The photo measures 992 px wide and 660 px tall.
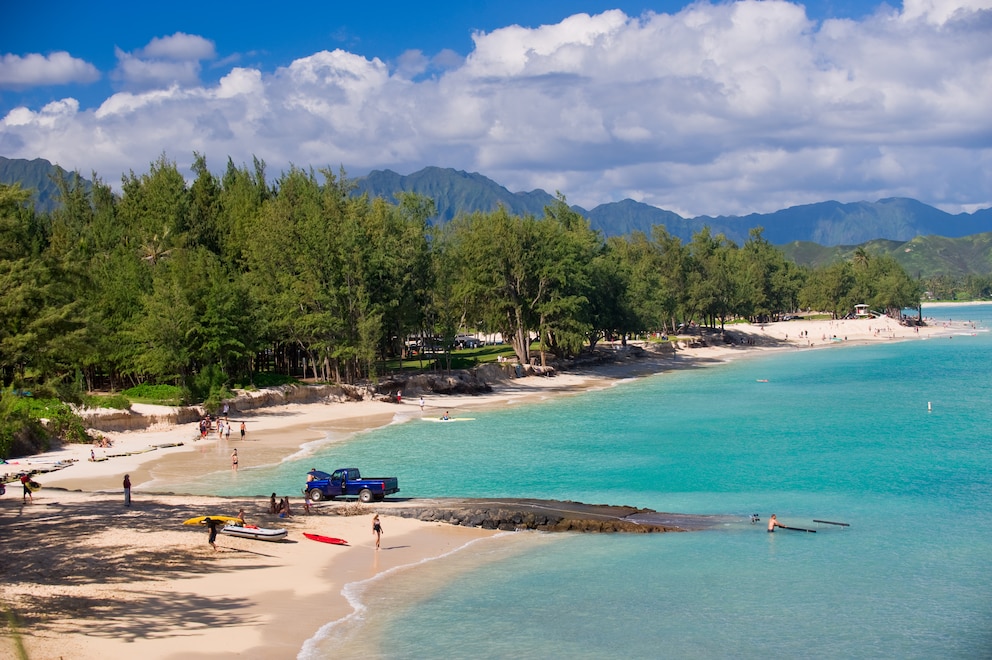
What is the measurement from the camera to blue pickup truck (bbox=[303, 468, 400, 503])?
37.4m

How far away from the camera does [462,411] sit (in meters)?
71.8

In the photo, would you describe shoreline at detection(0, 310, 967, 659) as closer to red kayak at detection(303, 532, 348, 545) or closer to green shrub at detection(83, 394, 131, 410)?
red kayak at detection(303, 532, 348, 545)

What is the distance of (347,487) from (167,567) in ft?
38.8

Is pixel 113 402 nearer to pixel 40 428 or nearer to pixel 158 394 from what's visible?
pixel 40 428

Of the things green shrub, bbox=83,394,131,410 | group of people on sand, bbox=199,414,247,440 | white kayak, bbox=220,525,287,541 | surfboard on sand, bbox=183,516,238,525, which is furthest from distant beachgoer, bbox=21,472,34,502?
group of people on sand, bbox=199,414,247,440

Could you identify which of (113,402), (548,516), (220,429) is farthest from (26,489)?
(113,402)

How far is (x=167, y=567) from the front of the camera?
26312 mm

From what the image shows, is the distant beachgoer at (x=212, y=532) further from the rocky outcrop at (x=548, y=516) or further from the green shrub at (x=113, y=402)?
the green shrub at (x=113, y=402)

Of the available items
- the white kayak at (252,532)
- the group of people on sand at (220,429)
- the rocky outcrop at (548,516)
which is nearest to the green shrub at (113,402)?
the group of people on sand at (220,429)

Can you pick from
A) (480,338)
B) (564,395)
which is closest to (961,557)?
(564,395)

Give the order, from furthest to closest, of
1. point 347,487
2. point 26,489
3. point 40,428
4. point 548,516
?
point 40,428
point 347,487
point 548,516
point 26,489

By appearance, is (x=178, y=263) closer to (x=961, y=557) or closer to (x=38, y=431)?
(x=38, y=431)

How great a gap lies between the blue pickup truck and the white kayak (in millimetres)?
7157

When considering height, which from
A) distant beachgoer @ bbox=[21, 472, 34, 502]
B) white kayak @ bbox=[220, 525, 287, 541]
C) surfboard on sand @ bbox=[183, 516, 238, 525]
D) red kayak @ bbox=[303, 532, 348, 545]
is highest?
distant beachgoer @ bbox=[21, 472, 34, 502]
